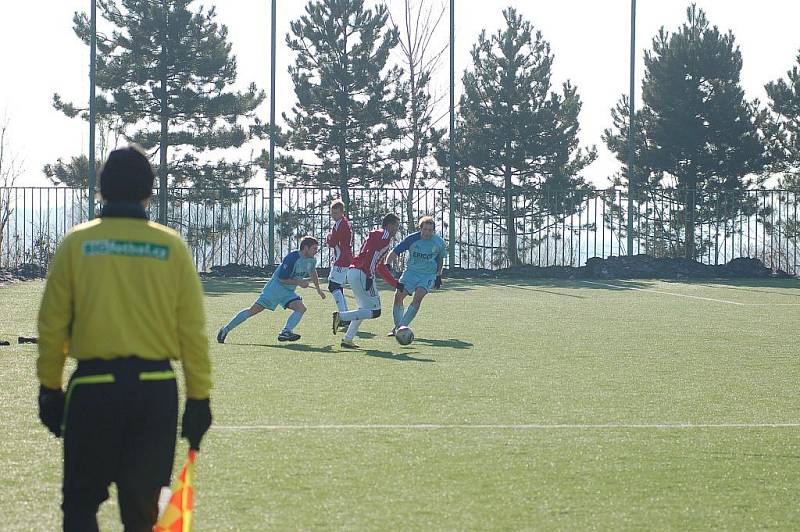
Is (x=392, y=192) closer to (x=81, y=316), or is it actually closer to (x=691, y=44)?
(x=691, y=44)

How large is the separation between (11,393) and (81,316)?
642 cm

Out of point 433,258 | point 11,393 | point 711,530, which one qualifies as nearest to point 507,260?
point 433,258

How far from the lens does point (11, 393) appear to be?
10273 mm

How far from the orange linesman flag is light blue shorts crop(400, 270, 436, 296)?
11246 millimetres

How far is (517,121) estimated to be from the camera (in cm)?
4794

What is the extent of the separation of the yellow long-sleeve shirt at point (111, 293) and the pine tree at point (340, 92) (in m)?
41.5

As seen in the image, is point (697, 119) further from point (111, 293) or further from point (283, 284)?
point (111, 293)

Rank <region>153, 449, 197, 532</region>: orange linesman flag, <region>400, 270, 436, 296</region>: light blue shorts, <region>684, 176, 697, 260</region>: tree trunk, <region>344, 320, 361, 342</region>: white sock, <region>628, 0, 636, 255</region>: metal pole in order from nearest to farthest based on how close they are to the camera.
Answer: <region>153, 449, 197, 532</region>: orange linesman flag, <region>344, 320, 361, 342</region>: white sock, <region>400, 270, 436, 296</region>: light blue shorts, <region>628, 0, 636, 255</region>: metal pole, <region>684, 176, 697, 260</region>: tree trunk

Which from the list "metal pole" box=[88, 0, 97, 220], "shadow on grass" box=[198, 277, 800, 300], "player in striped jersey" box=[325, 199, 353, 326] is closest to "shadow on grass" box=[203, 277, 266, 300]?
"shadow on grass" box=[198, 277, 800, 300]

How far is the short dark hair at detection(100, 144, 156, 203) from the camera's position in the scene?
14.3 feet

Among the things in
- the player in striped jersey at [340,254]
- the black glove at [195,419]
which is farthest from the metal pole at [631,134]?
the black glove at [195,419]

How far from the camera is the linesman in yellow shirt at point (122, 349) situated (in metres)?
4.24

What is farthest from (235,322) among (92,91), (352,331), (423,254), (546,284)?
(92,91)

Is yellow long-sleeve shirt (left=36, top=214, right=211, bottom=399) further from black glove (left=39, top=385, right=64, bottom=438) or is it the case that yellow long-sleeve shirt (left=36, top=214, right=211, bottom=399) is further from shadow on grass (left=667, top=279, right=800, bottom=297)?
shadow on grass (left=667, top=279, right=800, bottom=297)
